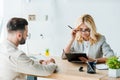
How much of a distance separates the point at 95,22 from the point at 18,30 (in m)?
1.22

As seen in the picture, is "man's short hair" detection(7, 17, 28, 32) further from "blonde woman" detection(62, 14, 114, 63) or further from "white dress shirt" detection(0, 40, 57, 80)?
"blonde woman" detection(62, 14, 114, 63)

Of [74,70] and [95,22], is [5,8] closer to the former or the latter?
[95,22]

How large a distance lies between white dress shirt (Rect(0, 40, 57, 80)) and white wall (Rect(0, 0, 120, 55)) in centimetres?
118

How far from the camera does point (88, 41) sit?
323 centimetres

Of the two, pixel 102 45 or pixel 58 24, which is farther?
pixel 58 24

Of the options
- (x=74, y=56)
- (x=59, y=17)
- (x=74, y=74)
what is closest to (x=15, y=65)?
(x=74, y=74)

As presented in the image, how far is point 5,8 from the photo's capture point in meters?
4.20

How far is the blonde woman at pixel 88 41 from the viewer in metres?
3.17

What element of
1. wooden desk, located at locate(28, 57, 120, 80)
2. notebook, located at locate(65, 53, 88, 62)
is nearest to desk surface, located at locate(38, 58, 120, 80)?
wooden desk, located at locate(28, 57, 120, 80)

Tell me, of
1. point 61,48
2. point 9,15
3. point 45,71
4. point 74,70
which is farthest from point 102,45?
point 9,15

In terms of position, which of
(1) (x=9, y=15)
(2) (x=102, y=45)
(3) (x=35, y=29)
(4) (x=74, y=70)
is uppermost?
(1) (x=9, y=15)

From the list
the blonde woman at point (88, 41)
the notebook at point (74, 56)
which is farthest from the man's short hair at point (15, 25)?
the blonde woman at point (88, 41)

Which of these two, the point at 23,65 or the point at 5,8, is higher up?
the point at 5,8

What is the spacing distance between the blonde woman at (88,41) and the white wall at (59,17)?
0.07m
